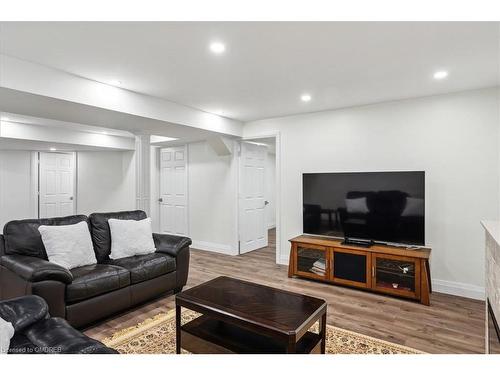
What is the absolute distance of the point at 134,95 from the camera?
3330 mm

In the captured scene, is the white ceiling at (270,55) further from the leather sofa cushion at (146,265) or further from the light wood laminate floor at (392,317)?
the light wood laminate floor at (392,317)

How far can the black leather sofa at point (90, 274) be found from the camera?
2289mm

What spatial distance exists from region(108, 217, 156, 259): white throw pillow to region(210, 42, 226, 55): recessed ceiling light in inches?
82.0

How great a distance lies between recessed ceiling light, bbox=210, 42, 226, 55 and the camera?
2.19 m

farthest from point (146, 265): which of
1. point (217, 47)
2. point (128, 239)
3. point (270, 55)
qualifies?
point (270, 55)

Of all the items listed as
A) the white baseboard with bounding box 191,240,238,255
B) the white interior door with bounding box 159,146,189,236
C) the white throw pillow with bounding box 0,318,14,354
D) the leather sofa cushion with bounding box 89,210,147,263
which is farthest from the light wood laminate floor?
the white interior door with bounding box 159,146,189,236

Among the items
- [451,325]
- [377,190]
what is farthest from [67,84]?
[451,325]

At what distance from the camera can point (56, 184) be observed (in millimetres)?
6766

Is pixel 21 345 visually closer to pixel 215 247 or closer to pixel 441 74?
pixel 441 74

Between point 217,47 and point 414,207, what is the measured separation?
2.69m

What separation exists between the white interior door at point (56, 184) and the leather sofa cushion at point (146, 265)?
15.5 feet
